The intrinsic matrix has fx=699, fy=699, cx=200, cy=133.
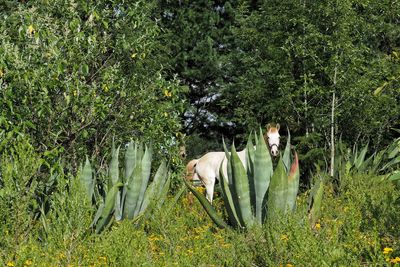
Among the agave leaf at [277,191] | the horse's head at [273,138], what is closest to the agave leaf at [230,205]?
the agave leaf at [277,191]

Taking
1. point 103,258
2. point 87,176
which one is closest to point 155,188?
point 87,176

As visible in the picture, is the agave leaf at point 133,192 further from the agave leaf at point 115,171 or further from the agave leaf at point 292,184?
the agave leaf at point 292,184

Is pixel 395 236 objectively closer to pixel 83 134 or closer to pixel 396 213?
pixel 396 213

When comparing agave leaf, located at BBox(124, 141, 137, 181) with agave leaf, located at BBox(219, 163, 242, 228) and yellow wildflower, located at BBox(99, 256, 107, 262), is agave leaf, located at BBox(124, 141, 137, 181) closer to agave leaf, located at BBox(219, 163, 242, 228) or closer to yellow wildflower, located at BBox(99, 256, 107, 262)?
agave leaf, located at BBox(219, 163, 242, 228)

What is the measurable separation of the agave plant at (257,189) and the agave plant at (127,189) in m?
0.95

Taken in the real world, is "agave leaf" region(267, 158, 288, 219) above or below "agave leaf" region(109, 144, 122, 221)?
below

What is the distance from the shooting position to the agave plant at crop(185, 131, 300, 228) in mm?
8742

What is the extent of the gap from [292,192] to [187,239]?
4.96 ft

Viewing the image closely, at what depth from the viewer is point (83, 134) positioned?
9.77 m

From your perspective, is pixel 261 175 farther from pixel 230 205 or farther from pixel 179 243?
pixel 179 243

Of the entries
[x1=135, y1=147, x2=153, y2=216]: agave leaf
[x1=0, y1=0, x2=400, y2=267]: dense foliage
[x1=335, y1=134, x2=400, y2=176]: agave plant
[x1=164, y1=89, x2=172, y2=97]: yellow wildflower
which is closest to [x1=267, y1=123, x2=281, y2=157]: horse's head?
[x1=0, y1=0, x2=400, y2=267]: dense foliage

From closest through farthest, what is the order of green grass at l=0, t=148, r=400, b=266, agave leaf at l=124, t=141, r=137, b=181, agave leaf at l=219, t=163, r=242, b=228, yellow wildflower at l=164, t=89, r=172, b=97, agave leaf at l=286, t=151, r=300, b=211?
1. green grass at l=0, t=148, r=400, b=266
2. agave leaf at l=286, t=151, r=300, b=211
3. agave leaf at l=219, t=163, r=242, b=228
4. agave leaf at l=124, t=141, r=137, b=181
5. yellow wildflower at l=164, t=89, r=172, b=97

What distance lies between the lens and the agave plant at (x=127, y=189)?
9070 millimetres

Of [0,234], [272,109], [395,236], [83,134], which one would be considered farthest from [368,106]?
[0,234]
